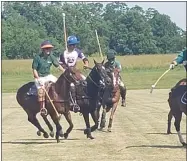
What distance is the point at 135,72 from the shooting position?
54375 mm

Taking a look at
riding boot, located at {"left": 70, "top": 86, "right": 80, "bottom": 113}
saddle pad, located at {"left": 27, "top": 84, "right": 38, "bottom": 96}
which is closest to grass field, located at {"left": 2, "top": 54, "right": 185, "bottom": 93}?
saddle pad, located at {"left": 27, "top": 84, "right": 38, "bottom": 96}

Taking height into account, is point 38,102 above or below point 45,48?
below

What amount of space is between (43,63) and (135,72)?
4062cm

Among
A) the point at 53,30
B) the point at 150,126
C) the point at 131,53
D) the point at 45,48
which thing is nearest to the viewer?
the point at 45,48

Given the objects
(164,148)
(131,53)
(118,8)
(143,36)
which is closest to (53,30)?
(131,53)

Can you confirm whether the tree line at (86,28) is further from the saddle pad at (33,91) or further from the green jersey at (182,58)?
the green jersey at (182,58)

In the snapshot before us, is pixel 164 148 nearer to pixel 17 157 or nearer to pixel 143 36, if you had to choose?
pixel 17 157

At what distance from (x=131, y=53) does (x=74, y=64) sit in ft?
152

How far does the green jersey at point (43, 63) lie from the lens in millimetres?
14062

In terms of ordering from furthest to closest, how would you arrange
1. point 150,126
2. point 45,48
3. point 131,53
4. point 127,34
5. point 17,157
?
1. point 127,34
2. point 131,53
3. point 150,126
4. point 45,48
5. point 17,157

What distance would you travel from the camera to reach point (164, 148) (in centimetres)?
1205

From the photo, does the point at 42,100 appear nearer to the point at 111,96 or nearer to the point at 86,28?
the point at 111,96

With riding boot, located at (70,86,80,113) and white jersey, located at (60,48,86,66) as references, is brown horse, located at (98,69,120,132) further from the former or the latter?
riding boot, located at (70,86,80,113)

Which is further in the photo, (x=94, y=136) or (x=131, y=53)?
(x=131, y=53)
